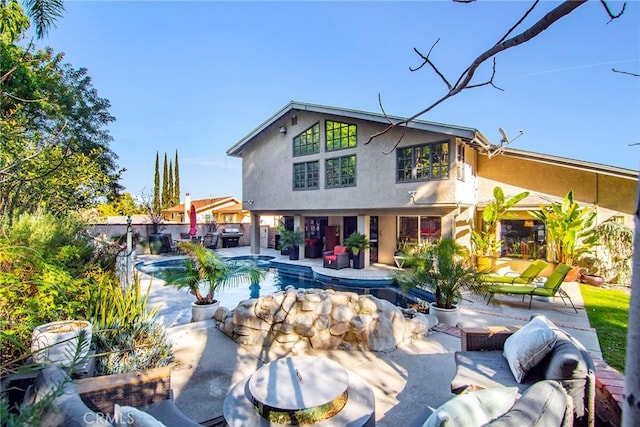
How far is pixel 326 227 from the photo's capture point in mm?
20562

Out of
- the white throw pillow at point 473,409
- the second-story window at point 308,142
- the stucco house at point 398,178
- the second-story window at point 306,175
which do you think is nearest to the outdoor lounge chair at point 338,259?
the stucco house at point 398,178

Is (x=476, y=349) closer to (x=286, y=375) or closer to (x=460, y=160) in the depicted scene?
(x=286, y=375)

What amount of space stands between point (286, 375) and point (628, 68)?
451 centimetres

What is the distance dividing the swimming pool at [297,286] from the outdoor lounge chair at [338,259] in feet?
3.31

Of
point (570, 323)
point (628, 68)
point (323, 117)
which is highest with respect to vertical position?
point (323, 117)

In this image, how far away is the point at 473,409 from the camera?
2.40 metres

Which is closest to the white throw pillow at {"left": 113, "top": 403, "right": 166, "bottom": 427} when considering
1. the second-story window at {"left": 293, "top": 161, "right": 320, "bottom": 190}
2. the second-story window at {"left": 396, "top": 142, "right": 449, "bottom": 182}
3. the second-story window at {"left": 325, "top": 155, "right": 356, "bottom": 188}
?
the second-story window at {"left": 396, "top": 142, "right": 449, "bottom": 182}

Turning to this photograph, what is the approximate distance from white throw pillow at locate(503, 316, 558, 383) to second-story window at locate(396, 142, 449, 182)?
9860 mm

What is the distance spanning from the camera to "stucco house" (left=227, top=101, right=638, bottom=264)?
13.4m

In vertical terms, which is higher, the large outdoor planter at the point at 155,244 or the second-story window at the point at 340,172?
the second-story window at the point at 340,172

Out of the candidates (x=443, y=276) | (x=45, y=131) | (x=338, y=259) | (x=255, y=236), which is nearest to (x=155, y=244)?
(x=255, y=236)

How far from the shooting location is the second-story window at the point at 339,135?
1615 cm

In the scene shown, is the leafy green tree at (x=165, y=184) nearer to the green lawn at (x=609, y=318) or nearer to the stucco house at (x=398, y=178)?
the stucco house at (x=398, y=178)

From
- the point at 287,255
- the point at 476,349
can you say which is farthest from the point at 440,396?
the point at 287,255
